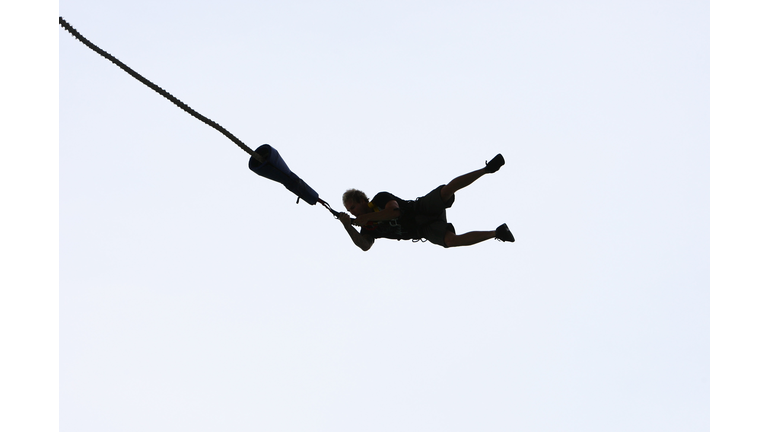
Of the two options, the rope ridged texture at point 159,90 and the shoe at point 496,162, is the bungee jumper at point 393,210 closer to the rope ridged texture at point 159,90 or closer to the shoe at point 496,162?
the shoe at point 496,162

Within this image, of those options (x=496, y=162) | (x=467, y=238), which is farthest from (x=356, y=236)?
(x=496, y=162)

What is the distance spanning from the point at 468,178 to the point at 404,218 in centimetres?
92

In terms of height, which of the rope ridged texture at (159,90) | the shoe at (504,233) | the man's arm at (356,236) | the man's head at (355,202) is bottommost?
the shoe at (504,233)

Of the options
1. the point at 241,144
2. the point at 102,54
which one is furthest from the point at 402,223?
the point at 102,54

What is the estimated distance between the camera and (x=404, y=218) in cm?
786

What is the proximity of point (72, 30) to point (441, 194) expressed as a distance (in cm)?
380

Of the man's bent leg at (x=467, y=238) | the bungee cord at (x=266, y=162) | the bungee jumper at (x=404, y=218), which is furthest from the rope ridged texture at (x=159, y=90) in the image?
the man's bent leg at (x=467, y=238)

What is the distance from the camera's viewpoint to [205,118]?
6359mm

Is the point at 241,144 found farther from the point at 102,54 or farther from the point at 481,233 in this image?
the point at 481,233

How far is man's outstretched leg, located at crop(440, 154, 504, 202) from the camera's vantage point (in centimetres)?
697

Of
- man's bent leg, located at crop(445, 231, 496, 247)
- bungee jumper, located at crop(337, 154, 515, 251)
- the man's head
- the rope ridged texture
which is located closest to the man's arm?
bungee jumper, located at crop(337, 154, 515, 251)

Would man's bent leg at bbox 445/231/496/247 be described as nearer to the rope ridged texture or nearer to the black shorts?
the black shorts

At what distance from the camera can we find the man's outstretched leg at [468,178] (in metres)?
6.97

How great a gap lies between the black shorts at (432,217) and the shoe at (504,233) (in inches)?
27.2
